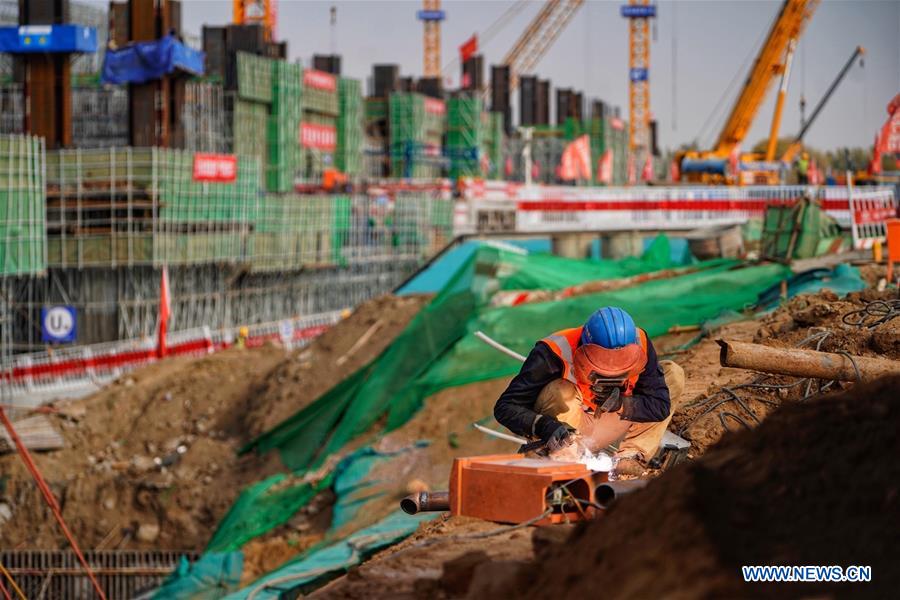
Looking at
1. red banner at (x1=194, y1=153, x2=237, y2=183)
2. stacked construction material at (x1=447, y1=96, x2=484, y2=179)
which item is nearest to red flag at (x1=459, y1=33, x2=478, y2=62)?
stacked construction material at (x1=447, y1=96, x2=484, y2=179)

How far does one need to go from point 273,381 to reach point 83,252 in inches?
467

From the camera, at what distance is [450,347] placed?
52.1ft

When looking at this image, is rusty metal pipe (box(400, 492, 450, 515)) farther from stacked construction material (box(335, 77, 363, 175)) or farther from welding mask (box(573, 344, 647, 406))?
stacked construction material (box(335, 77, 363, 175))

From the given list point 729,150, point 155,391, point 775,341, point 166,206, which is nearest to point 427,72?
point 729,150

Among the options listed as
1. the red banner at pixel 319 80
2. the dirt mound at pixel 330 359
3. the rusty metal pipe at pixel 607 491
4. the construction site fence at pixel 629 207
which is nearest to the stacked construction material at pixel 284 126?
the red banner at pixel 319 80

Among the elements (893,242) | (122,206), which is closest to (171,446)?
(893,242)

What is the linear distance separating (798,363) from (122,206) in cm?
2614

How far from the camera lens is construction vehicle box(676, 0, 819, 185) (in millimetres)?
52906

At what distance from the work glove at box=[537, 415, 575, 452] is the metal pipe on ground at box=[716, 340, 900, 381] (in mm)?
1009

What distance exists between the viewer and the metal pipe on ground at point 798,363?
6.86 meters

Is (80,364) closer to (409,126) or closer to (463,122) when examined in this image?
(409,126)

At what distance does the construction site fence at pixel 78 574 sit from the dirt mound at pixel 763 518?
38.1 feet

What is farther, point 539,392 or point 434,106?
point 434,106

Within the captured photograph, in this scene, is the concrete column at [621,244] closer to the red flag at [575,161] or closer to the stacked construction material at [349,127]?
the red flag at [575,161]
